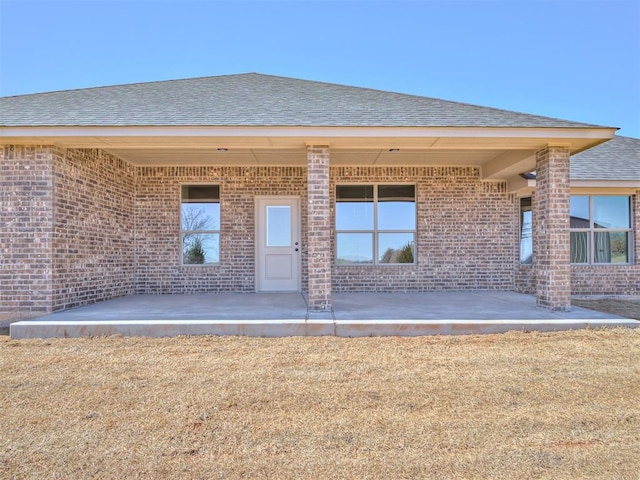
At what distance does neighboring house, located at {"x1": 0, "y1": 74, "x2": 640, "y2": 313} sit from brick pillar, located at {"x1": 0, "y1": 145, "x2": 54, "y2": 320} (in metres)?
0.02

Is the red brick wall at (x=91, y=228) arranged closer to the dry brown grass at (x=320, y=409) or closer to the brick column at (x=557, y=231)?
the dry brown grass at (x=320, y=409)

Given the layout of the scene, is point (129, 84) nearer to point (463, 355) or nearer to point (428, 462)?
point (463, 355)

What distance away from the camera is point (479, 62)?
16.0 meters

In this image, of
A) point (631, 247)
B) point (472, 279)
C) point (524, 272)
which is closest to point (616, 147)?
point (631, 247)

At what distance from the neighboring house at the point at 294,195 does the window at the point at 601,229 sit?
0.03 meters

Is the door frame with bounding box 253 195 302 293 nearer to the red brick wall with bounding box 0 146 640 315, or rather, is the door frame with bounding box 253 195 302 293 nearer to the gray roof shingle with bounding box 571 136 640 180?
the red brick wall with bounding box 0 146 640 315

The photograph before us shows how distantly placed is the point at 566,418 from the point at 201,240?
8088 millimetres

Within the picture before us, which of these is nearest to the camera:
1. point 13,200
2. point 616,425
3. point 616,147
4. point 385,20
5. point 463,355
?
point 616,425

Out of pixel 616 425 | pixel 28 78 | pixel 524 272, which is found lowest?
pixel 616 425

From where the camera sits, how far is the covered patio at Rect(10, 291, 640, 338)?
5.59m

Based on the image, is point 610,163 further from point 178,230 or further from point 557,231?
point 178,230

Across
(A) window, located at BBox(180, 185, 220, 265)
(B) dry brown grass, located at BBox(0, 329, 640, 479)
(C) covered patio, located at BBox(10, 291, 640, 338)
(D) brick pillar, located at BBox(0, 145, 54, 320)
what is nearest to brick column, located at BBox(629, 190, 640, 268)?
Answer: (C) covered patio, located at BBox(10, 291, 640, 338)

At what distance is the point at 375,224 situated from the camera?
9758 millimetres

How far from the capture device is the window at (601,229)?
988cm
